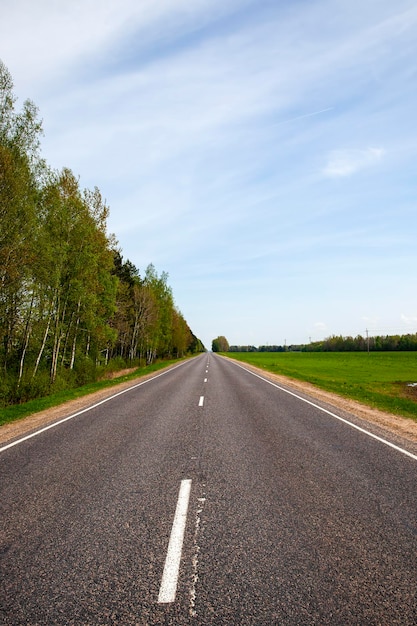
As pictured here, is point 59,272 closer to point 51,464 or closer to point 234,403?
point 234,403

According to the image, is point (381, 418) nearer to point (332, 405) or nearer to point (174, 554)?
→ point (332, 405)

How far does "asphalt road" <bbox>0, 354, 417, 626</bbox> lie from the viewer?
2.63 metres

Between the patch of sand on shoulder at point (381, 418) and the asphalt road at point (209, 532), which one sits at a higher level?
the asphalt road at point (209, 532)

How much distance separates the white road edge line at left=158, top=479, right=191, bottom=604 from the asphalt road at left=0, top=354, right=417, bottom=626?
0.07 feet

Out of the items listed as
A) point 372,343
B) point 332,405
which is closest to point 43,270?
point 332,405

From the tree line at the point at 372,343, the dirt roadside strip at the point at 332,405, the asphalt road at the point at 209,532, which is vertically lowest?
the dirt roadside strip at the point at 332,405

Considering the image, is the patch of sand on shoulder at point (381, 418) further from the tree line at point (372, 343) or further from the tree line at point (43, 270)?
the tree line at point (372, 343)

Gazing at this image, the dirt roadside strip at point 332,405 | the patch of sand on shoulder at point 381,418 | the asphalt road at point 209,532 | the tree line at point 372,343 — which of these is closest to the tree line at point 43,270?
the dirt roadside strip at point 332,405

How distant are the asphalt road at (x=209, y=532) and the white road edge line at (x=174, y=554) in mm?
20

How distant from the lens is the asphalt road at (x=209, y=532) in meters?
2.63

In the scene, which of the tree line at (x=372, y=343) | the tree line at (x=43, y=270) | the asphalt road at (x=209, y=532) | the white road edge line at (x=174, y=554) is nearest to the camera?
the asphalt road at (x=209, y=532)

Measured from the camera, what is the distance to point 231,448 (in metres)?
6.87

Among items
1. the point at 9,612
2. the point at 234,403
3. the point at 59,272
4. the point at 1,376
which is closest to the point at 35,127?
the point at 59,272

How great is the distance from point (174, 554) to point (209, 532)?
1.81 feet
